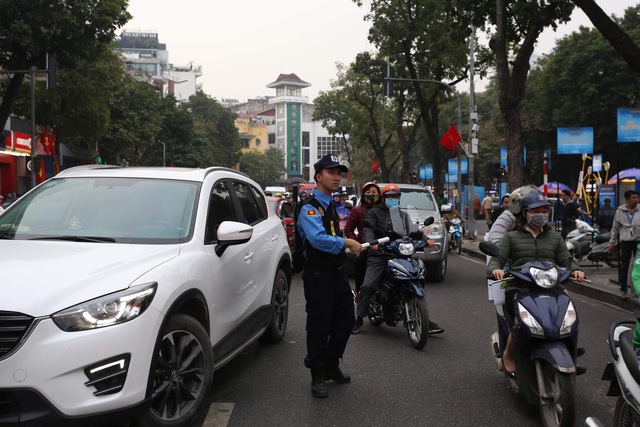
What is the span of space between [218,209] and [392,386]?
1970 millimetres

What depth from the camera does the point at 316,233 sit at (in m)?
4.84

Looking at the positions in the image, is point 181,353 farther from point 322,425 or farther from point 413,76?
point 413,76

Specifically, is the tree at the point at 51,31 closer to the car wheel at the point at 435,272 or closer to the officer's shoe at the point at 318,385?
the car wheel at the point at 435,272

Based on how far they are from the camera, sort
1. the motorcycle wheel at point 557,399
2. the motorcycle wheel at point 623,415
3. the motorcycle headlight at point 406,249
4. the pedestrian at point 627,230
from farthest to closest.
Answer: the pedestrian at point 627,230 → the motorcycle headlight at point 406,249 → the motorcycle wheel at point 557,399 → the motorcycle wheel at point 623,415

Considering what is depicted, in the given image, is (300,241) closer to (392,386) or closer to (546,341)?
(392,386)

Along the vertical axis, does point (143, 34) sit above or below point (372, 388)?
above

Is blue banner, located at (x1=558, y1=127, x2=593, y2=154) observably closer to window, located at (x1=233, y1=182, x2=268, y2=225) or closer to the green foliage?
window, located at (x1=233, y1=182, x2=268, y2=225)

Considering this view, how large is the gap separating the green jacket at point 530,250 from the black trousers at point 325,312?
3.62ft

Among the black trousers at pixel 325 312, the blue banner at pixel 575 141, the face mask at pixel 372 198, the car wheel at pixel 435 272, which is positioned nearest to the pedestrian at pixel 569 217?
the car wheel at pixel 435 272

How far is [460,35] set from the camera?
1934 cm

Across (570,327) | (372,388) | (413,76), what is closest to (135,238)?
(372,388)

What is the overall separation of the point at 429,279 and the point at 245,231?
8471mm

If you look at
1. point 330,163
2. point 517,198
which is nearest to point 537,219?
point 517,198

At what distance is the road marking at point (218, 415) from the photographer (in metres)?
4.43
